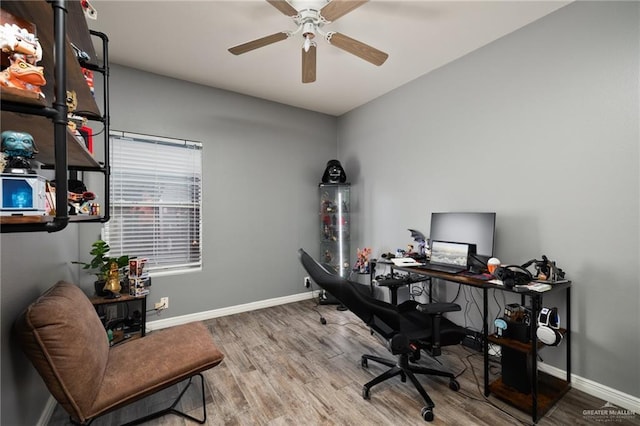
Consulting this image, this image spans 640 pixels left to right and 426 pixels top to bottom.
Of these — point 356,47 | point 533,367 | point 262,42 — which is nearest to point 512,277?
point 533,367

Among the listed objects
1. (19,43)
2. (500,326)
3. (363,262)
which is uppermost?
(19,43)

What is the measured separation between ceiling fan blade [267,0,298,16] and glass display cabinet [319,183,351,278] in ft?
7.98

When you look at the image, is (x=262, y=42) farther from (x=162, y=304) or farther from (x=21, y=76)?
(x=162, y=304)

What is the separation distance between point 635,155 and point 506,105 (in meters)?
0.96

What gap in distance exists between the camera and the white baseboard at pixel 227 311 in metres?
3.05

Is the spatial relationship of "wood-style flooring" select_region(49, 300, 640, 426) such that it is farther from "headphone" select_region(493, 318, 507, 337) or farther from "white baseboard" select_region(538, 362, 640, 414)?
"headphone" select_region(493, 318, 507, 337)

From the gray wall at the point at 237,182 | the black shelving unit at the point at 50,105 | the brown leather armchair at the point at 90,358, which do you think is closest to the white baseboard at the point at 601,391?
the brown leather armchair at the point at 90,358

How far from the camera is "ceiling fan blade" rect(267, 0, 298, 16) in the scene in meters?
1.65

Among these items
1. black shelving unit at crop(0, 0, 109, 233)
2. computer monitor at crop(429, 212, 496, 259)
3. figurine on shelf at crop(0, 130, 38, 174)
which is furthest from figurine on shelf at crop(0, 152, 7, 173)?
computer monitor at crop(429, 212, 496, 259)

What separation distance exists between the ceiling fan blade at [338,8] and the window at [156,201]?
7.20ft

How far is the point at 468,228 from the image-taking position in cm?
255

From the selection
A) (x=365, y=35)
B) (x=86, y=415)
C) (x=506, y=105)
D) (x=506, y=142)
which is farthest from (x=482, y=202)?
(x=86, y=415)

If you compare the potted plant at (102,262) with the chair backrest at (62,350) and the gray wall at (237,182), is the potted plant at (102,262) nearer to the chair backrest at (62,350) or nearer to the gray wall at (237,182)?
the gray wall at (237,182)

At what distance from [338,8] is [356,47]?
1.19ft
